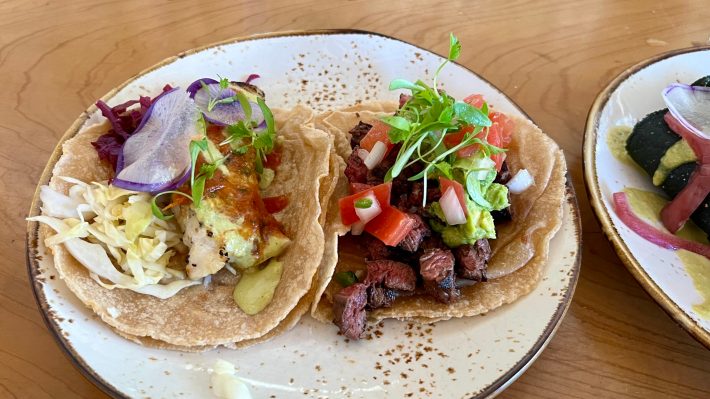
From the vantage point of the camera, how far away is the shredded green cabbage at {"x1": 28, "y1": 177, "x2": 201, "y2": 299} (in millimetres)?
2535

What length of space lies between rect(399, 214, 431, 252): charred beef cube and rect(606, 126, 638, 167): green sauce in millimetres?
1333

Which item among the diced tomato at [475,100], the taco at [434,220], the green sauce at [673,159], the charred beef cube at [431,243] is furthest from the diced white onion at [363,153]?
the green sauce at [673,159]

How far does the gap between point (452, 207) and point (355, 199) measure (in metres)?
0.45

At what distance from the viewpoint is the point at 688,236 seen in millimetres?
3062

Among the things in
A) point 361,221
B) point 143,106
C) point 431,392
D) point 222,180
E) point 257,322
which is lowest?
point 431,392

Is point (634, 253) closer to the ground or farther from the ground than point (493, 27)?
closer to the ground

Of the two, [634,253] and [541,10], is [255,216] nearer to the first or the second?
[634,253]

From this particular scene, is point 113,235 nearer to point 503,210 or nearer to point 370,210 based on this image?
point 370,210

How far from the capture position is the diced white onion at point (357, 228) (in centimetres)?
276

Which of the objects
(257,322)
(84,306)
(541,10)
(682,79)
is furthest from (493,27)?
(84,306)

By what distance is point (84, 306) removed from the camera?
246 cm

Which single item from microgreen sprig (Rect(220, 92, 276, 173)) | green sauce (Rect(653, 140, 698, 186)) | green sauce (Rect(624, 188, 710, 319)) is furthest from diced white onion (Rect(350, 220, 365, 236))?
green sauce (Rect(653, 140, 698, 186))

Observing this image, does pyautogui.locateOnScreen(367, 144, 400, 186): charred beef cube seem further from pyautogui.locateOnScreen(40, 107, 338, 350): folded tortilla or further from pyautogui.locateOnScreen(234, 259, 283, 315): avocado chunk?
pyautogui.locateOnScreen(234, 259, 283, 315): avocado chunk

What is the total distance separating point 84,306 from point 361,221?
1.27 meters
